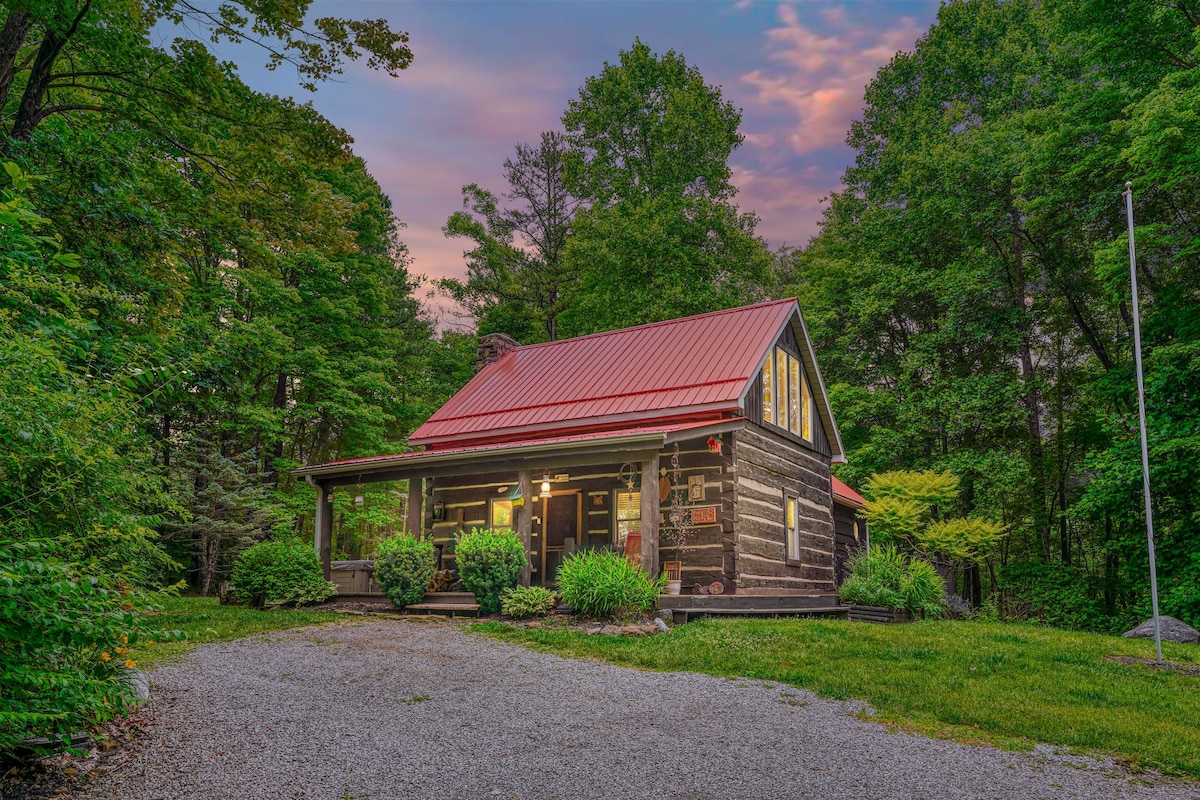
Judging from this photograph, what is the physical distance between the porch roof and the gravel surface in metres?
5.02

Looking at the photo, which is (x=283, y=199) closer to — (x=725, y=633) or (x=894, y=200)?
(x=725, y=633)

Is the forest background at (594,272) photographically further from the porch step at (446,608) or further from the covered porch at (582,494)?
the porch step at (446,608)

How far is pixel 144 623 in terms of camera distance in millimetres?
4863

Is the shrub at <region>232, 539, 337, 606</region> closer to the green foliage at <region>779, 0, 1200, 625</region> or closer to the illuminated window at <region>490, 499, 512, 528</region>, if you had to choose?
the illuminated window at <region>490, 499, 512, 528</region>

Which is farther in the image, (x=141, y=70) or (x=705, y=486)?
(x=705, y=486)

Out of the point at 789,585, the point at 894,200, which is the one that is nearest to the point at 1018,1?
the point at 894,200

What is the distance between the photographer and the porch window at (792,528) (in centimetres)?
1688

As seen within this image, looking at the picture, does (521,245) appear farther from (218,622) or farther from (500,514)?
(218,622)

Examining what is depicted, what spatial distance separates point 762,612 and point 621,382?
610 centimetres

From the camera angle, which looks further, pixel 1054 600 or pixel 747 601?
pixel 1054 600

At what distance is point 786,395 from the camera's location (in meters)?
17.5

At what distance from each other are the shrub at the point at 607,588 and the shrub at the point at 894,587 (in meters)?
5.50

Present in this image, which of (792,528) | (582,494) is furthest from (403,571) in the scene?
(792,528)

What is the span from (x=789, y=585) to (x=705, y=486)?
12.2ft
